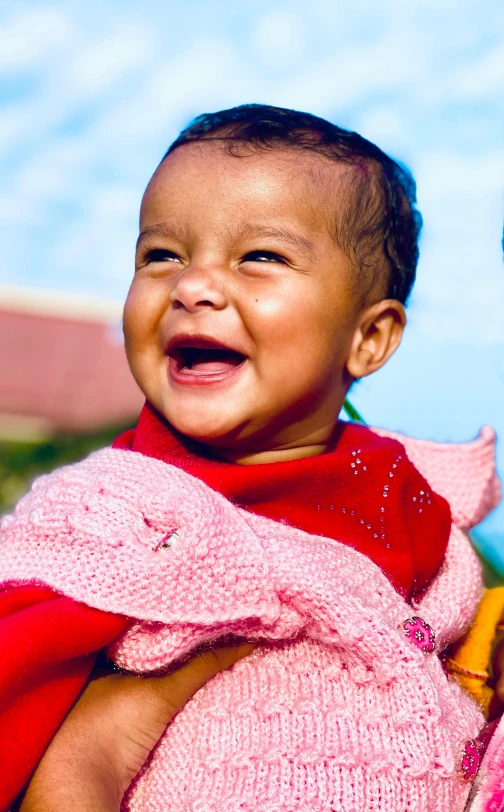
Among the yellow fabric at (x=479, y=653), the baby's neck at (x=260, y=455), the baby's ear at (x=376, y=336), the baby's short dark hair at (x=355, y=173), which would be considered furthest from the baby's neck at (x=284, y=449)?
the yellow fabric at (x=479, y=653)

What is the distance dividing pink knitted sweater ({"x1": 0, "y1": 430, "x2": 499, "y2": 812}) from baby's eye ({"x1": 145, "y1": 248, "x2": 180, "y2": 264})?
421mm

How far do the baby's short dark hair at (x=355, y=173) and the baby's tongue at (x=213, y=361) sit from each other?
310 millimetres

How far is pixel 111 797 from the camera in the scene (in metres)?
1.16

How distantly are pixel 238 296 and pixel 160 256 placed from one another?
21 cm

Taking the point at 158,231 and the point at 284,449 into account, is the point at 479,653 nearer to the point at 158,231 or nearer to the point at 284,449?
the point at 284,449

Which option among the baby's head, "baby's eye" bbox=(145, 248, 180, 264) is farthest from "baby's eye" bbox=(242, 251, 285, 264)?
"baby's eye" bbox=(145, 248, 180, 264)

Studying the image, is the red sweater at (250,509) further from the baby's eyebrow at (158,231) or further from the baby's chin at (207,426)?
the baby's eyebrow at (158,231)

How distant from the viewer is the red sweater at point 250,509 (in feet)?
3.68

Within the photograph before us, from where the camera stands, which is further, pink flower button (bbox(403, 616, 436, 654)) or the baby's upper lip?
the baby's upper lip

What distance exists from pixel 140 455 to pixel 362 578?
410 mm

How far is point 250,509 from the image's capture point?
4.74 feet

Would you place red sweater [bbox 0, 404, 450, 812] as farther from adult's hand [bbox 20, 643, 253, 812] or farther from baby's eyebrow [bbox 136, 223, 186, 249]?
baby's eyebrow [bbox 136, 223, 186, 249]

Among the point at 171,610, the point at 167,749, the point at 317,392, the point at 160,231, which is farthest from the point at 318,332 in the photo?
the point at 167,749

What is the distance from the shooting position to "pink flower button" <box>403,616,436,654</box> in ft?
4.49
